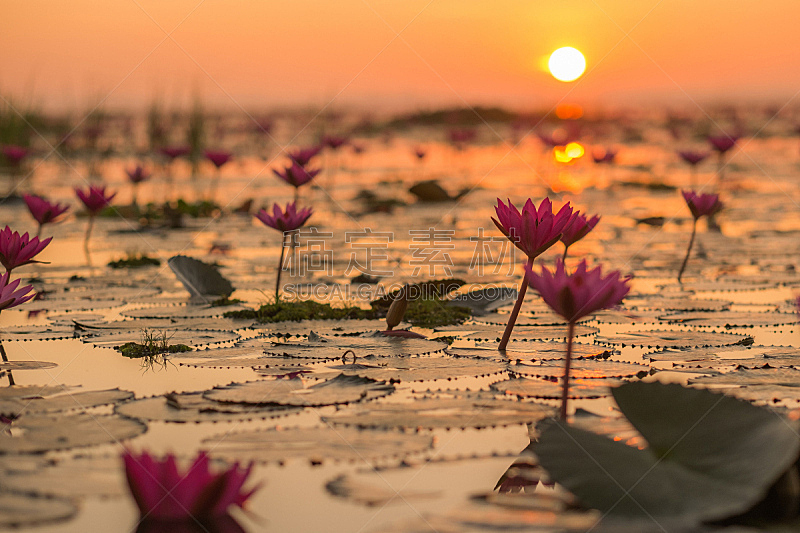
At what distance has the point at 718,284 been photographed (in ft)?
12.2

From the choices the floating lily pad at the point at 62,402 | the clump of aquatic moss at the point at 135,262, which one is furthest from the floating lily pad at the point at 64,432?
the clump of aquatic moss at the point at 135,262

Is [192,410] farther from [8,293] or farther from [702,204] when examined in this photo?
[702,204]

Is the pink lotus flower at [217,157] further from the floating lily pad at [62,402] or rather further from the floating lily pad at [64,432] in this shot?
the floating lily pad at [64,432]

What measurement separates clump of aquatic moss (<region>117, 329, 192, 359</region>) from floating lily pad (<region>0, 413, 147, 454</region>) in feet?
2.16

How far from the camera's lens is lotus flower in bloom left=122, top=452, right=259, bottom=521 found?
115 centimetres

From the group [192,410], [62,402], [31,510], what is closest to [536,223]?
[192,410]

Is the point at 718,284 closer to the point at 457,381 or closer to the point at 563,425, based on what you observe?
the point at 457,381

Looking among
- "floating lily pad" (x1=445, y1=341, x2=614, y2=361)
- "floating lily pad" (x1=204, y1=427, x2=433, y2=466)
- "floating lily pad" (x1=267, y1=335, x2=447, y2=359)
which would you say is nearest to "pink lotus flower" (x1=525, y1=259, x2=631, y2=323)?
"floating lily pad" (x1=204, y1=427, x2=433, y2=466)

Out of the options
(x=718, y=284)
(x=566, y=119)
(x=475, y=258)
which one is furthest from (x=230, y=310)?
(x=566, y=119)

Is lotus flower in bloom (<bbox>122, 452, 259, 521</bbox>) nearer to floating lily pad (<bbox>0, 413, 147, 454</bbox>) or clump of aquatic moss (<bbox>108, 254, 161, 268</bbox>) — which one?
floating lily pad (<bbox>0, 413, 147, 454</bbox>)

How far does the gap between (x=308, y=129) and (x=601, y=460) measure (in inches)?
741

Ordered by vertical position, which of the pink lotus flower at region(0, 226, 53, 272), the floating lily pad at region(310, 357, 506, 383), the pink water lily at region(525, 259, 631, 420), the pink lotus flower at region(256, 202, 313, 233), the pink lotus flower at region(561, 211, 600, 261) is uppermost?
the pink lotus flower at region(256, 202, 313, 233)

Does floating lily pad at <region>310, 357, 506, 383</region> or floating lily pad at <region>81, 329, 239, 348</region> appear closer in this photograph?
→ floating lily pad at <region>310, 357, 506, 383</region>

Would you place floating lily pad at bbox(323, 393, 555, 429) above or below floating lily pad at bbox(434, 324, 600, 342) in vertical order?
below
